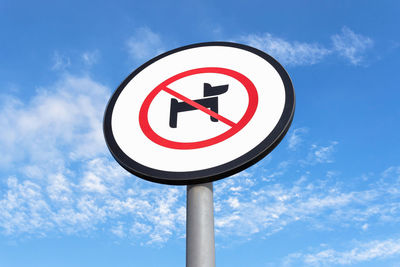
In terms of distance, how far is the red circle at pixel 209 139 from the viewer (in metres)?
2.25

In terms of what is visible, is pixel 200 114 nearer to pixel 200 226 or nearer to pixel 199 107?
pixel 199 107

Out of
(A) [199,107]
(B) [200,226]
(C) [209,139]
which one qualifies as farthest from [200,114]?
(B) [200,226]

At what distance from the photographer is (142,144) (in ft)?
7.80

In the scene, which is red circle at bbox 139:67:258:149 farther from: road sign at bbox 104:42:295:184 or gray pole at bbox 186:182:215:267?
gray pole at bbox 186:182:215:267

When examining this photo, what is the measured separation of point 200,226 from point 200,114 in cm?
73

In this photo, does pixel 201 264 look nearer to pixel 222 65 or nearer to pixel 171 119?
pixel 171 119

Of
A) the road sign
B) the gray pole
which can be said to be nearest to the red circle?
the road sign

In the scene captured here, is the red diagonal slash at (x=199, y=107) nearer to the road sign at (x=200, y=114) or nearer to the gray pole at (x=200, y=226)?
the road sign at (x=200, y=114)

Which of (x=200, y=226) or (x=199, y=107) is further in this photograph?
(x=199, y=107)

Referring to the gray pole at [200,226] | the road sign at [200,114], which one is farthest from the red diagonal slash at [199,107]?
the gray pole at [200,226]

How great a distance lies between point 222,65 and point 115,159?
104cm

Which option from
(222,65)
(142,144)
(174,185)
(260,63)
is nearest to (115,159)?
(142,144)

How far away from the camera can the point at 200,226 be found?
6.72ft

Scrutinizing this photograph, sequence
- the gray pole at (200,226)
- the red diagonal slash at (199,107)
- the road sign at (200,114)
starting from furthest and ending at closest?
the red diagonal slash at (199,107) < the road sign at (200,114) < the gray pole at (200,226)
